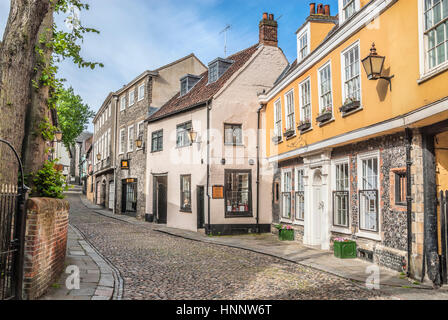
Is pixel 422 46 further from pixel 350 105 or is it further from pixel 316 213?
pixel 316 213

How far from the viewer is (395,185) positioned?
910 cm

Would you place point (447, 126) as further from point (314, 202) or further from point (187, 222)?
point (187, 222)

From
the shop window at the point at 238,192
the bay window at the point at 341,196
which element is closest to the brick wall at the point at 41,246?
the bay window at the point at 341,196

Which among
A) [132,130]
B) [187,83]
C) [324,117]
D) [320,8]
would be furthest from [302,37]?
[132,130]

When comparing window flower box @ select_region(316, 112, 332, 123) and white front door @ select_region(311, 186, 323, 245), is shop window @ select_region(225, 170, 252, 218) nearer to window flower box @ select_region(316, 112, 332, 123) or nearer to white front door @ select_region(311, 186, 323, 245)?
white front door @ select_region(311, 186, 323, 245)

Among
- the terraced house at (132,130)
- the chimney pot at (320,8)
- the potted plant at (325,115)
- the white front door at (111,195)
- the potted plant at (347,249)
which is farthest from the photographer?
the white front door at (111,195)

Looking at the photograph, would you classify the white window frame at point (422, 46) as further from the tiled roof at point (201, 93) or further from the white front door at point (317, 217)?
the tiled roof at point (201, 93)

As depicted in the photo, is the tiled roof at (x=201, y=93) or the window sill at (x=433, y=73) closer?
the window sill at (x=433, y=73)

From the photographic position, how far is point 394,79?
8.72 meters

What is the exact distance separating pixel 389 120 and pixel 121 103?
2348 cm

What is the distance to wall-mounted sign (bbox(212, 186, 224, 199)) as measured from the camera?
17.3 metres

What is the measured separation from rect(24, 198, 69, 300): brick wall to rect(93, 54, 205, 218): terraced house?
55.4ft

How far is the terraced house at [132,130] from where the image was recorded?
2419 centimetres

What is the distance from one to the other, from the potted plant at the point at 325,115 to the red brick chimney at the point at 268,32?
8.06 m
